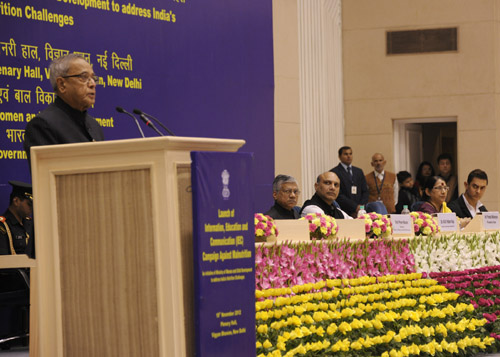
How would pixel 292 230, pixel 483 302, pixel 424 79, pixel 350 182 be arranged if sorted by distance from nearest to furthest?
1. pixel 292 230
2. pixel 483 302
3. pixel 350 182
4. pixel 424 79

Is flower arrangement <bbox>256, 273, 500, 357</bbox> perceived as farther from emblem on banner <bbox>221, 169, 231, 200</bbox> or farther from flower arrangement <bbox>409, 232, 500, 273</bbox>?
Result: emblem on banner <bbox>221, 169, 231, 200</bbox>

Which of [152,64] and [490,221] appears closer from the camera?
[490,221]

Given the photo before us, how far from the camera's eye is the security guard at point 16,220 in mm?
5570

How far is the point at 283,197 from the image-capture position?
224 inches

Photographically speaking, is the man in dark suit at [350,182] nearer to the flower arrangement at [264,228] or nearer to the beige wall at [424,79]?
the beige wall at [424,79]

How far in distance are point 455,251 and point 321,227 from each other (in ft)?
4.85

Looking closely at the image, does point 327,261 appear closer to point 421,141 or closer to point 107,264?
point 107,264

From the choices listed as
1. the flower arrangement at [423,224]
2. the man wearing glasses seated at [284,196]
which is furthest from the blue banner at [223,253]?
the man wearing glasses seated at [284,196]

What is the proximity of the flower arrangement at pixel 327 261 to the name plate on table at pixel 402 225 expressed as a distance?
0.14m

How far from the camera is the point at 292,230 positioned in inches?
166

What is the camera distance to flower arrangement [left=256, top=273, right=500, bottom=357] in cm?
387

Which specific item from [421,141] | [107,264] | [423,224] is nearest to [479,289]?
[423,224]

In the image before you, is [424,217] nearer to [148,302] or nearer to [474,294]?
[474,294]

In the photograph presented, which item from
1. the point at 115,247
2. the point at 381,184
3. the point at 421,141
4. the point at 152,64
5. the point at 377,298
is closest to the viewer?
the point at 115,247
